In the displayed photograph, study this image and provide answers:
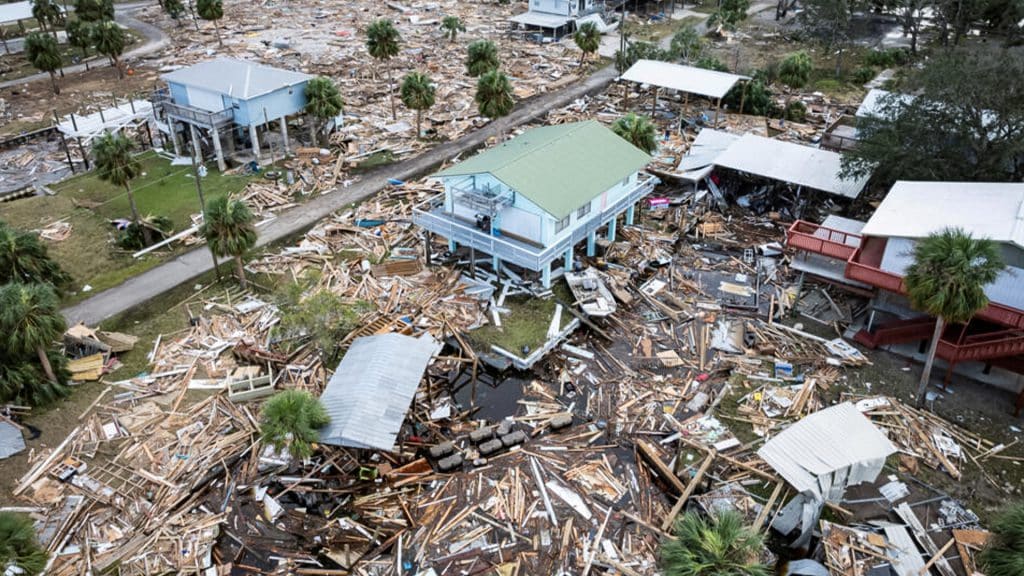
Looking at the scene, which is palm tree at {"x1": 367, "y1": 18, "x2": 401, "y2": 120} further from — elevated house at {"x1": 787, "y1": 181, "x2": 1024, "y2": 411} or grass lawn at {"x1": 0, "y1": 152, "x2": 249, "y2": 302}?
elevated house at {"x1": 787, "y1": 181, "x2": 1024, "y2": 411}

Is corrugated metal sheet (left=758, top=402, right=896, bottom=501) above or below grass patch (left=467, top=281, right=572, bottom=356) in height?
above

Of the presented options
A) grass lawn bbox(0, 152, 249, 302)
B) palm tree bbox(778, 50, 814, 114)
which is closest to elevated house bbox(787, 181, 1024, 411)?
palm tree bbox(778, 50, 814, 114)

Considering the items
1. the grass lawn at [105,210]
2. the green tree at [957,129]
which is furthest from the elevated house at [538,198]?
the grass lawn at [105,210]

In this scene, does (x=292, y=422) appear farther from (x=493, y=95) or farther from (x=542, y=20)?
(x=542, y=20)

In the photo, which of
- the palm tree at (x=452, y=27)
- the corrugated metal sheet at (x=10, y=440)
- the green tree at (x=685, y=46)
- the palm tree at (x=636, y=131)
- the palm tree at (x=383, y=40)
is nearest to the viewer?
the corrugated metal sheet at (x=10, y=440)

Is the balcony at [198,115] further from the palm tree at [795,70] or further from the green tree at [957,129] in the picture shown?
the palm tree at [795,70]

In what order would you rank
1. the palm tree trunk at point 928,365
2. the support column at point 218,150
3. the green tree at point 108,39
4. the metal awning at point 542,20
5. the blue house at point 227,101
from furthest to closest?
the metal awning at point 542,20
the green tree at point 108,39
the support column at point 218,150
the blue house at point 227,101
the palm tree trunk at point 928,365
